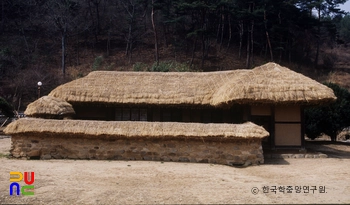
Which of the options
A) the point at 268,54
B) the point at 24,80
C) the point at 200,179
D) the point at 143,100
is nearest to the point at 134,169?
the point at 200,179

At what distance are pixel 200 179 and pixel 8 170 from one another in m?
5.10

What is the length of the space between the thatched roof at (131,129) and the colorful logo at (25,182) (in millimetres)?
2611

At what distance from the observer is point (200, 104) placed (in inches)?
566

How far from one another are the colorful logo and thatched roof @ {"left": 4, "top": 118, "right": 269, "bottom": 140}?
8.57 ft

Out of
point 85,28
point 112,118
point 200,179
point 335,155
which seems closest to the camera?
point 200,179

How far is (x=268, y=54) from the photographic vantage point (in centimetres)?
3944

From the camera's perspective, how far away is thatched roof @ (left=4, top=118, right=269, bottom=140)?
10.8m

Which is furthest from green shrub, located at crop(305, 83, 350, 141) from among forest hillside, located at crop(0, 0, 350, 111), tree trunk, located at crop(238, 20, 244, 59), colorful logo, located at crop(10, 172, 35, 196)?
tree trunk, located at crop(238, 20, 244, 59)

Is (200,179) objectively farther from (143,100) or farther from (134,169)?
(143,100)

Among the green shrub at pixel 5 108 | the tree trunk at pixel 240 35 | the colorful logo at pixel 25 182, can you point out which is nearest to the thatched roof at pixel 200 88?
the green shrub at pixel 5 108

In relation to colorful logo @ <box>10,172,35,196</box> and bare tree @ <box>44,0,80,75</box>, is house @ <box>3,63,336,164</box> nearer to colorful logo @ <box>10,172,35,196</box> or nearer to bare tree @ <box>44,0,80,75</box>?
colorful logo @ <box>10,172,35,196</box>

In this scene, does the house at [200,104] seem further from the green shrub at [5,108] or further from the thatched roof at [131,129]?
the green shrub at [5,108]

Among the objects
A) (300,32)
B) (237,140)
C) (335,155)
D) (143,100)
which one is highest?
(300,32)

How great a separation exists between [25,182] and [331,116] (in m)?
15.1
